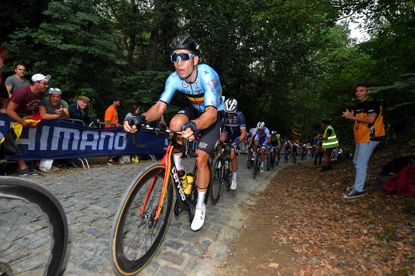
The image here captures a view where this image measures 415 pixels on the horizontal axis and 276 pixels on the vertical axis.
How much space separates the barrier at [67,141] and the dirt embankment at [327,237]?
3201 mm

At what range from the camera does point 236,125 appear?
8.15 meters

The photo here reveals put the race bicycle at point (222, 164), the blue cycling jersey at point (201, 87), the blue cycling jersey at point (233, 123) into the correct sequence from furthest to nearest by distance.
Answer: the blue cycling jersey at point (233, 123)
the race bicycle at point (222, 164)
the blue cycling jersey at point (201, 87)

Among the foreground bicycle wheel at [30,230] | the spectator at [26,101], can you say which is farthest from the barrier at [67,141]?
the foreground bicycle wheel at [30,230]

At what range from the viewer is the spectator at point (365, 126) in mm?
6250

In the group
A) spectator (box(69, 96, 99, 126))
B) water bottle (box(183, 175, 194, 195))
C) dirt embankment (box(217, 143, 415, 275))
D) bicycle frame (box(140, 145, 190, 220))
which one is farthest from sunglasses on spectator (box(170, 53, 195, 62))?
spectator (box(69, 96, 99, 126))

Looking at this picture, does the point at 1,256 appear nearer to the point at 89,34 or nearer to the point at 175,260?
the point at 175,260

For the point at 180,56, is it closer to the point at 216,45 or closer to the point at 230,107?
the point at 230,107

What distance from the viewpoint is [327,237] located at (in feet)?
15.3

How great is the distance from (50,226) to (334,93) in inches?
592

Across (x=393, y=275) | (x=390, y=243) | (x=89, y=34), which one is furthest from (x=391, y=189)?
(x=89, y=34)

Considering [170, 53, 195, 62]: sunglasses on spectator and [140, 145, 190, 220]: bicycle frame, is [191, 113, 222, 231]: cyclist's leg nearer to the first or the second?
[140, 145, 190, 220]: bicycle frame

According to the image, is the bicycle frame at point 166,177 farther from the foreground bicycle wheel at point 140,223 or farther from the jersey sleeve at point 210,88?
the jersey sleeve at point 210,88

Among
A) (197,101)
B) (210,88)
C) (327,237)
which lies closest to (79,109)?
(197,101)

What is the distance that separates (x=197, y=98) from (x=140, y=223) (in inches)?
84.7
